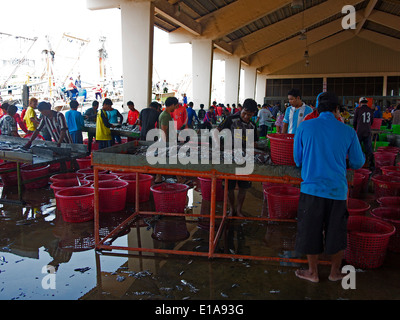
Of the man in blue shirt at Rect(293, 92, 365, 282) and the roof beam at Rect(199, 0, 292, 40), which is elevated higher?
the roof beam at Rect(199, 0, 292, 40)

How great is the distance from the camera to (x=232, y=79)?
21531 millimetres

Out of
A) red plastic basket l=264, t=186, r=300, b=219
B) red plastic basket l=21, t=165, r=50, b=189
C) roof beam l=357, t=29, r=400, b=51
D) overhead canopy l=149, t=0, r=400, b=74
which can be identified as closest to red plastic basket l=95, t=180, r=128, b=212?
red plastic basket l=21, t=165, r=50, b=189

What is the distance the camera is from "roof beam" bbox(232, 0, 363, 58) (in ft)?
57.6

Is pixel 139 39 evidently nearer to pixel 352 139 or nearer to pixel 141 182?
pixel 141 182

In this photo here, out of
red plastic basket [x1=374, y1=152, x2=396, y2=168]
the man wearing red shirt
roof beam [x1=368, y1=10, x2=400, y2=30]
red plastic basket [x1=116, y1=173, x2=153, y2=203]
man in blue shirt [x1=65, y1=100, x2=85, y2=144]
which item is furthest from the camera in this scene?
roof beam [x1=368, y1=10, x2=400, y2=30]

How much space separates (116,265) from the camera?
3.65 m

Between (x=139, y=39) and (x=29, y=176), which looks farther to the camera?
(x=139, y=39)

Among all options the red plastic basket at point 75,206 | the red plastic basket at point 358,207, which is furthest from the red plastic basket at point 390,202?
the red plastic basket at point 75,206

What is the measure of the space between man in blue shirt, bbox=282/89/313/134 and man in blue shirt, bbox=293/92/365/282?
6.93ft

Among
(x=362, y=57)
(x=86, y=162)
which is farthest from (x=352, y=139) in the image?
(x=362, y=57)

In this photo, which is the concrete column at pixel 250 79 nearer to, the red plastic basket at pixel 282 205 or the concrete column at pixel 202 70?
the concrete column at pixel 202 70

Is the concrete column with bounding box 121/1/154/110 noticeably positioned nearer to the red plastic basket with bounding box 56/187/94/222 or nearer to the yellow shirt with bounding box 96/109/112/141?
the yellow shirt with bounding box 96/109/112/141

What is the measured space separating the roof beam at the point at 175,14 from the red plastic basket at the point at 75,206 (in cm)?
755
